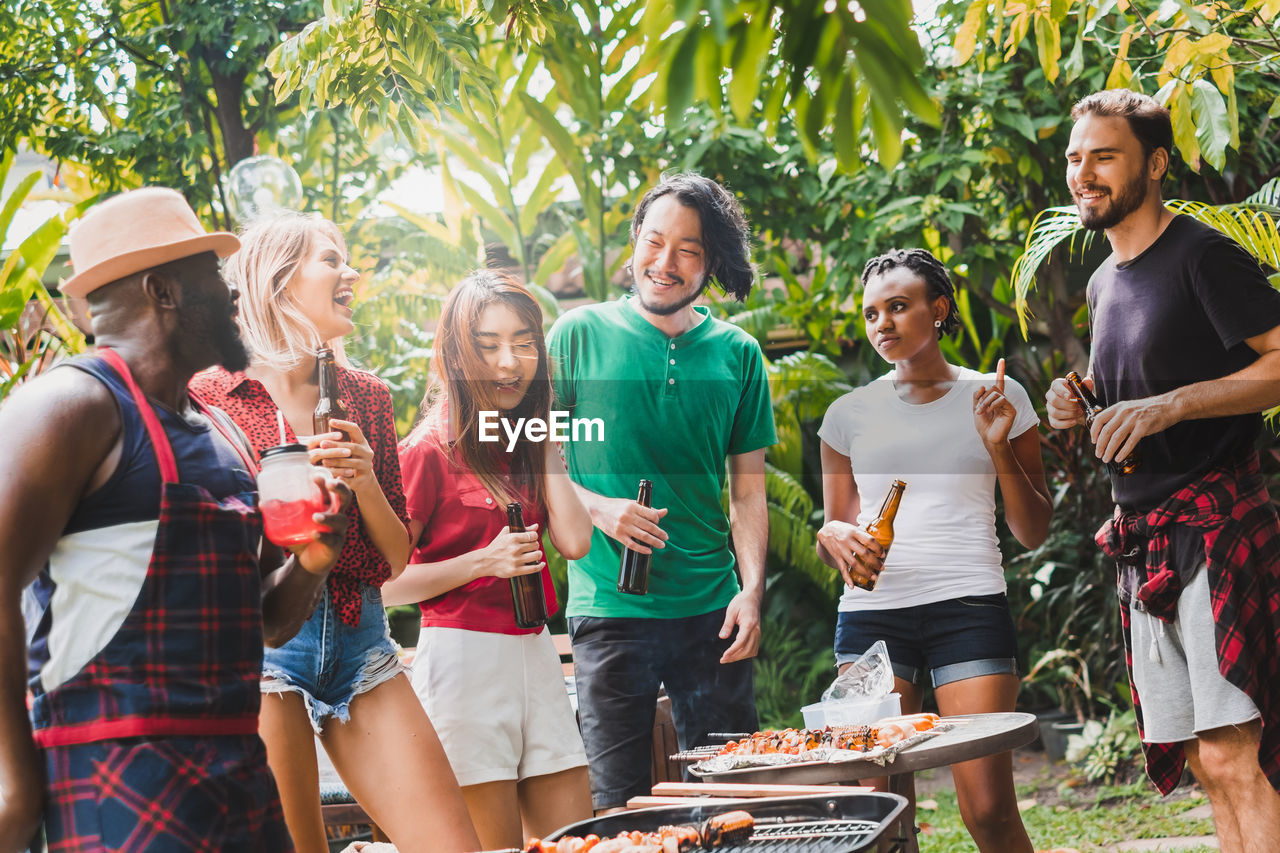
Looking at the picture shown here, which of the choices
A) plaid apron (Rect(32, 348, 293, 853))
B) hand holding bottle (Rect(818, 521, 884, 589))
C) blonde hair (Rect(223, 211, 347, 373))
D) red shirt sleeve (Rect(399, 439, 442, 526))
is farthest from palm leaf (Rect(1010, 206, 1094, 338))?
plaid apron (Rect(32, 348, 293, 853))

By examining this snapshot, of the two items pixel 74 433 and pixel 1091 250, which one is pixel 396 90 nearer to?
pixel 74 433

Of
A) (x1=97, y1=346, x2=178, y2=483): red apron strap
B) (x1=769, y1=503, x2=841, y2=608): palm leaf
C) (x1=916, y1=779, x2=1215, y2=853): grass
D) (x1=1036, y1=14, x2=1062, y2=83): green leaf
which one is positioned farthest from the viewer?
(x1=916, y1=779, x2=1215, y2=853): grass

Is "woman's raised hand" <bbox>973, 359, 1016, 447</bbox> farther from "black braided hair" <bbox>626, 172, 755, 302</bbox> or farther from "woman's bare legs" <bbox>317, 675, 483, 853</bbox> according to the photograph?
"woman's bare legs" <bbox>317, 675, 483, 853</bbox>

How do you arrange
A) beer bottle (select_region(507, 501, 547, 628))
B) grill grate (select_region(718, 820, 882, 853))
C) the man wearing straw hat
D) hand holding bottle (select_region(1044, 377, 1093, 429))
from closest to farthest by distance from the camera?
the man wearing straw hat, grill grate (select_region(718, 820, 882, 853)), beer bottle (select_region(507, 501, 547, 628)), hand holding bottle (select_region(1044, 377, 1093, 429))

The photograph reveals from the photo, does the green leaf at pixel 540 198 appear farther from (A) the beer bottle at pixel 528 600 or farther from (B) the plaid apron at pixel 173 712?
(B) the plaid apron at pixel 173 712

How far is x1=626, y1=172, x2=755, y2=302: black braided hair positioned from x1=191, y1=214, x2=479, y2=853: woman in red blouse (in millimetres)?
883

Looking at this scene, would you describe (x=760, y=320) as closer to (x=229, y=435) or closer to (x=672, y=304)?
(x=672, y=304)

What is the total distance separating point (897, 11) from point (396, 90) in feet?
5.91

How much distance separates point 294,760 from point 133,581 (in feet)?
2.33

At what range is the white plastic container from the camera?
2451 millimetres

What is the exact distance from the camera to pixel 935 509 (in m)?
2.83

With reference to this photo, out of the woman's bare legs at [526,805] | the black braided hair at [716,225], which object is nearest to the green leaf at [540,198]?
the black braided hair at [716,225]

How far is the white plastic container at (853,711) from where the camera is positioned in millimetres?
2451

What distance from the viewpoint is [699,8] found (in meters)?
1.30
